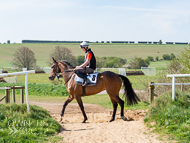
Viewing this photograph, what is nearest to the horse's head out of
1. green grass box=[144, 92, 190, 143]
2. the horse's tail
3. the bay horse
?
the bay horse

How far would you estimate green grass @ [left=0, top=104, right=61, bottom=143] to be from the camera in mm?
6031

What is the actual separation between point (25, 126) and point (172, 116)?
165 inches

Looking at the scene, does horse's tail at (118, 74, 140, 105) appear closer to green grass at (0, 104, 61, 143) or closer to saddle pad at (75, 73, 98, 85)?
saddle pad at (75, 73, 98, 85)

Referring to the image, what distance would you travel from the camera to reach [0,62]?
76.3 m

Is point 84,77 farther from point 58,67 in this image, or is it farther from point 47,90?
point 47,90

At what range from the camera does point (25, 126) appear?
22.1 ft

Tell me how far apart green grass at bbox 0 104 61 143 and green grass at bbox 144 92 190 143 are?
2.94 metres

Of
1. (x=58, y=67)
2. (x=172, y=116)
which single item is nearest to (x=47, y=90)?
(x=58, y=67)

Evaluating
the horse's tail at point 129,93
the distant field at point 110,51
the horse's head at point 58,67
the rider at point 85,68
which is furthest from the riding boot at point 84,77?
the distant field at point 110,51

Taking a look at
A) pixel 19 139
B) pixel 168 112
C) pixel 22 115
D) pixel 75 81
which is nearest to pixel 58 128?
pixel 22 115

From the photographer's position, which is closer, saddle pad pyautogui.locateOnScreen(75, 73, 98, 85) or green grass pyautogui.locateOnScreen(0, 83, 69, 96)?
saddle pad pyautogui.locateOnScreen(75, 73, 98, 85)

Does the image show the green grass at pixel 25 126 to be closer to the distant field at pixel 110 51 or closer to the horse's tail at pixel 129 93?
the horse's tail at pixel 129 93

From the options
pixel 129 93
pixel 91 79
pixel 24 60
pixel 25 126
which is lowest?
pixel 25 126

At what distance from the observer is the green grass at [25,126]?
603cm
